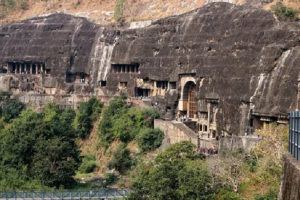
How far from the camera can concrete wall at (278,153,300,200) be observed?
17.1 m

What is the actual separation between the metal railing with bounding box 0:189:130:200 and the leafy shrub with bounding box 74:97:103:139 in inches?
759

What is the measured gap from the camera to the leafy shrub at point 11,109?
58737 millimetres

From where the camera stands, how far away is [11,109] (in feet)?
193

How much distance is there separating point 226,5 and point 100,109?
45.7 feet

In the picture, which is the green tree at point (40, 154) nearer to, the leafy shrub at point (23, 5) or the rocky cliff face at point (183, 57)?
the rocky cliff face at point (183, 57)

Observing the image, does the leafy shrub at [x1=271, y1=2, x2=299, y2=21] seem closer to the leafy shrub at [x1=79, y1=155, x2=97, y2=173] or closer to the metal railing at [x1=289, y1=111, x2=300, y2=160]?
the leafy shrub at [x1=79, y1=155, x2=97, y2=173]

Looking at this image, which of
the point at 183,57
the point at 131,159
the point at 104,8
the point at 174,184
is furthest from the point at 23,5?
the point at 174,184

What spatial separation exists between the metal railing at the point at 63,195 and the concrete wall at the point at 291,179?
15.9m

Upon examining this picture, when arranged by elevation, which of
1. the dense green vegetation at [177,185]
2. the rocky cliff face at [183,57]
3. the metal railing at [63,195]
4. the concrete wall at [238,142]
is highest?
the rocky cliff face at [183,57]

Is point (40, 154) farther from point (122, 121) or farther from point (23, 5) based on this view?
point (23, 5)

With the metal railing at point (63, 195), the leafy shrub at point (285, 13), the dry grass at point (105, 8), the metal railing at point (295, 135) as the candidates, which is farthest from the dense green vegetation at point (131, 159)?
the dry grass at point (105, 8)

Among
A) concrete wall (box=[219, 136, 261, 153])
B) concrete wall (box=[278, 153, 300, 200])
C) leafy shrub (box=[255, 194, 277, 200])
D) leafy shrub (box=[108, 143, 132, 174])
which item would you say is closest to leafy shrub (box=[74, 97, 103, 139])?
leafy shrub (box=[108, 143, 132, 174])

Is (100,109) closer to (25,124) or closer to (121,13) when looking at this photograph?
(25,124)

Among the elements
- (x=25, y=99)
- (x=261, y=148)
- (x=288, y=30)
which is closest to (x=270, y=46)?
(x=288, y=30)
